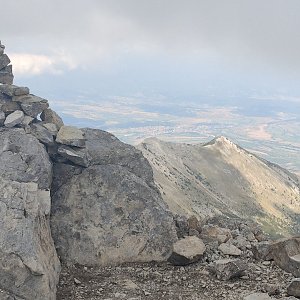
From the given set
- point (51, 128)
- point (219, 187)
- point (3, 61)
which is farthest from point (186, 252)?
point (219, 187)

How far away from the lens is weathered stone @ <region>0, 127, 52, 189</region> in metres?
21.4

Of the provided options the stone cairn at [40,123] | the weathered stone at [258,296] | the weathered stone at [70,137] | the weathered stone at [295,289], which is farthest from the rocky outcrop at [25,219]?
the weathered stone at [295,289]

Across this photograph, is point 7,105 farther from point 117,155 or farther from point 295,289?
point 295,289

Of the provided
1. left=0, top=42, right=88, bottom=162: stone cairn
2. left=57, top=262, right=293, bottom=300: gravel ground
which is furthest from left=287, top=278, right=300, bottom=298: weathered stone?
left=0, top=42, right=88, bottom=162: stone cairn

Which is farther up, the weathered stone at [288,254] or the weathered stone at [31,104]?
the weathered stone at [31,104]

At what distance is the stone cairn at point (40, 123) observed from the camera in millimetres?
24094

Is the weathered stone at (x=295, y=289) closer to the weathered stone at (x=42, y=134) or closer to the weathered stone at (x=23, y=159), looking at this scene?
the weathered stone at (x=23, y=159)

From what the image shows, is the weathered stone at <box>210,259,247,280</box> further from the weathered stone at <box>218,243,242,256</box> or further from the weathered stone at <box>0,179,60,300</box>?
the weathered stone at <box>0,179,60,300</box>

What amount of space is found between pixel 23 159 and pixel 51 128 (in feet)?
12.9

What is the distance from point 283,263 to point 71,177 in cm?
1223

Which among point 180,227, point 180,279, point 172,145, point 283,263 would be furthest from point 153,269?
point 172,145

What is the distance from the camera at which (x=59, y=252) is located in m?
21.4

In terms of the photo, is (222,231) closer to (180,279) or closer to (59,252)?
(180,279)

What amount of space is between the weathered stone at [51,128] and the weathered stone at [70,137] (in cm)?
25
